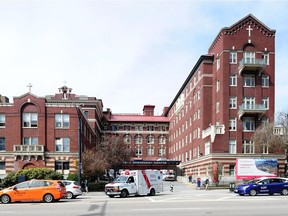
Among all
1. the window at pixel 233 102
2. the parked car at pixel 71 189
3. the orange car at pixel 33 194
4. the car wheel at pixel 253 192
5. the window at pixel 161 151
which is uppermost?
the window at pixel 233 102

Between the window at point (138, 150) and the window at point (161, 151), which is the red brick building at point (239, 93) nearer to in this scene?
the window at point (138, 150)

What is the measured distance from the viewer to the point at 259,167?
150 ft

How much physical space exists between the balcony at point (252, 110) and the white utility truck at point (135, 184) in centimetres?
2671

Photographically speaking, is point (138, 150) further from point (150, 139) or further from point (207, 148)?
point (207, 148)

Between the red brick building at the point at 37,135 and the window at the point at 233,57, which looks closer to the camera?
the red brick building at the point at 37,135

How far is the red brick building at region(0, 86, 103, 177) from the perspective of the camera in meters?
48.0

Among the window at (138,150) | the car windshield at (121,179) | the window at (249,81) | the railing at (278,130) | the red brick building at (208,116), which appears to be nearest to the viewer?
the car windshield at (121,179)

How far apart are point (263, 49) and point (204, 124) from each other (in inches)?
581

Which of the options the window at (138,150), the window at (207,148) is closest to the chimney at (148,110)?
the window at (138,150)

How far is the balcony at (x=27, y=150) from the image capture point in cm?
4775

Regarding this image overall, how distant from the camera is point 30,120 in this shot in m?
48.7

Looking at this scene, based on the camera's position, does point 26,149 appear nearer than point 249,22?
Yes

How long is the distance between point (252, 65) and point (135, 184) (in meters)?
32.7

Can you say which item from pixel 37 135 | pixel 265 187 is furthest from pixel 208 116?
pixel 265 187
